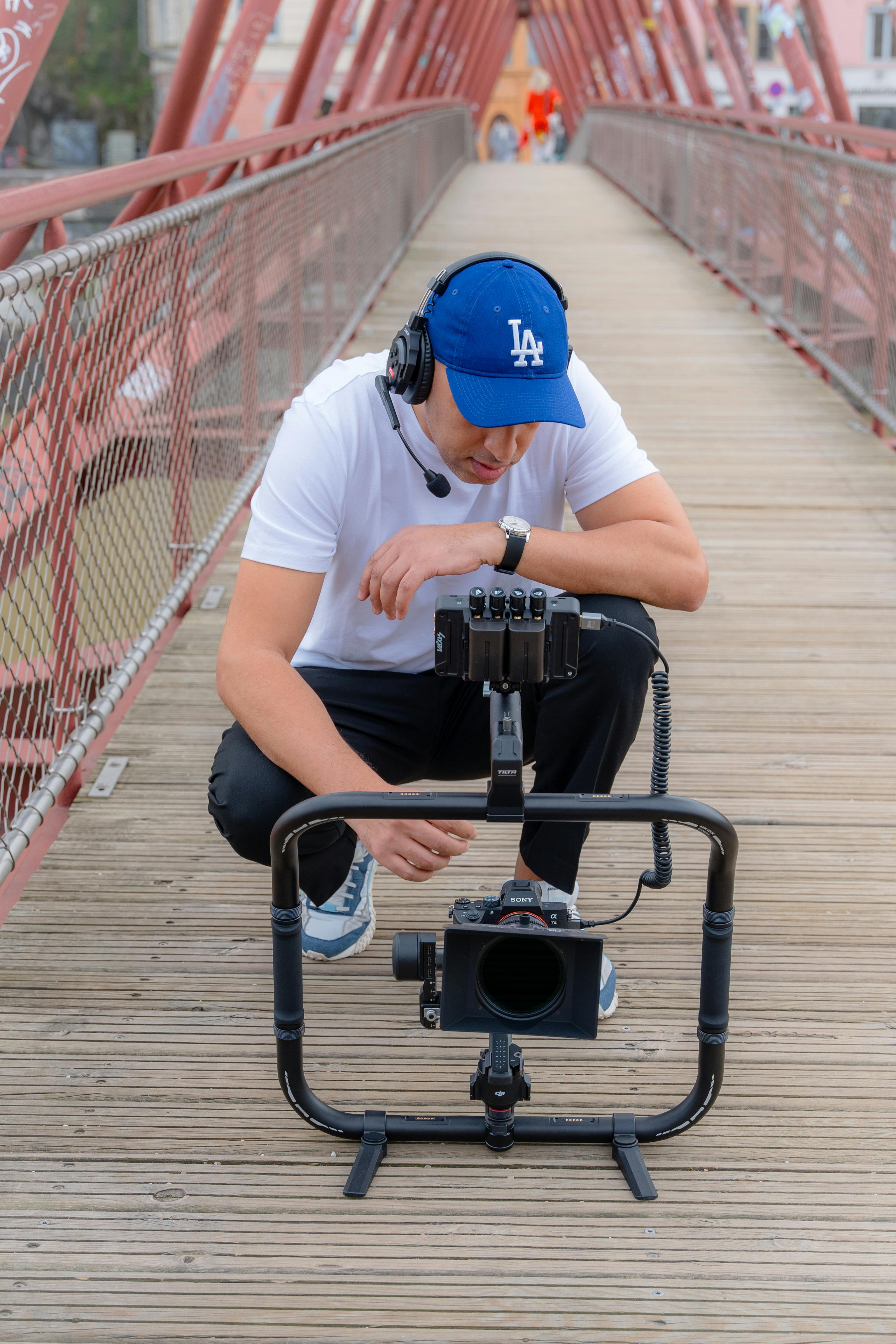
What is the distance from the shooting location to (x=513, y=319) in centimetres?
177

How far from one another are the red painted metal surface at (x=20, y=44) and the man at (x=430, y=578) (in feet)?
6.14

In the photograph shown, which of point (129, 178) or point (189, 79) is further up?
point (189, 79)

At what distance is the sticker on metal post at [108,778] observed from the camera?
2.85 metres

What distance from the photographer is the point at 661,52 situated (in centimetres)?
2122

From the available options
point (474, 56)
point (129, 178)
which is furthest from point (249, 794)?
point (474, 56)

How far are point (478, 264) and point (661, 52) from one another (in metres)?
21.7

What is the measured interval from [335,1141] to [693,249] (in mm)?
10090

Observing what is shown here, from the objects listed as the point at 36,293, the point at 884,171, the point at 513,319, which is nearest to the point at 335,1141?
the point at 513,319

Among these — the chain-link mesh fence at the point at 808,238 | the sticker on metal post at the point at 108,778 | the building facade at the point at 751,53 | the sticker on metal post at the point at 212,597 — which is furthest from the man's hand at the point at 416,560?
the building facade at the point at 751,53

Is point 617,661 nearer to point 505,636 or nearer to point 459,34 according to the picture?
point 505,636

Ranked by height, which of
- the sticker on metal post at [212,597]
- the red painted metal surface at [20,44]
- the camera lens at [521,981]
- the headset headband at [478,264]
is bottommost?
the sticker on metal post at [212,597]

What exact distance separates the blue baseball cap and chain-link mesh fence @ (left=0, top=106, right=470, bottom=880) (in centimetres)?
78

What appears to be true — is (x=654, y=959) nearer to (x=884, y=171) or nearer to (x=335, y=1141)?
(x=335, y=1141)

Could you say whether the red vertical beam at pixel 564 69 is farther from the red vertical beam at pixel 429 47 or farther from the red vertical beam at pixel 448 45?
the red vertical beam at pixel 429 47
